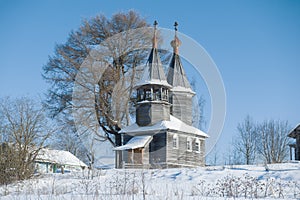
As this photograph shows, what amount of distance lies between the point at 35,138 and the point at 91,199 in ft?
39.0

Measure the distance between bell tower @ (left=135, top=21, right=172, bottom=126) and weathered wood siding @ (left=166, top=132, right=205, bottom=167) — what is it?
1530 millimetres

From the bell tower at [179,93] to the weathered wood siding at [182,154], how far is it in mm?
2536

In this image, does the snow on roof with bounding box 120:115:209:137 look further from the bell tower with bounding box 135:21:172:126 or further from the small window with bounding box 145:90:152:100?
the small window with bounding box 145:90:152:100

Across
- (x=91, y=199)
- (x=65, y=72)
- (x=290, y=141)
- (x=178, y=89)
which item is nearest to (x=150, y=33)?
(x=178, y=89)

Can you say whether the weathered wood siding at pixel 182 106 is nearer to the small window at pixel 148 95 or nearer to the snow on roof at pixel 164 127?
the snow on roof at pixel 164 127

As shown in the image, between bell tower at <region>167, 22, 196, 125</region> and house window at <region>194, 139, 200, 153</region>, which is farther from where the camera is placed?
bell tower at <region>167, 22, 196, 125</region>

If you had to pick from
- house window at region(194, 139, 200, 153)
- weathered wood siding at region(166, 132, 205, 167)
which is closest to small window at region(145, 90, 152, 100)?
weathered wood siding at region(166, 132, 205, 167)

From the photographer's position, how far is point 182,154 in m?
26.9

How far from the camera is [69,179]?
1670 centimetres

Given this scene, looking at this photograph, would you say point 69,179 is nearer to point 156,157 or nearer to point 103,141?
point 156,157

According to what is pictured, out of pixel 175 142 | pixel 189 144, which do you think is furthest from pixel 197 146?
pixel 175 142

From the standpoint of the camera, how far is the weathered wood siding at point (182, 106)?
30.3 metres

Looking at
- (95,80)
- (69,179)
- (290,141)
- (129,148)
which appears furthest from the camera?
(290,141)

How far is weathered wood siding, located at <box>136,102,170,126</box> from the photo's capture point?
88.4ft
